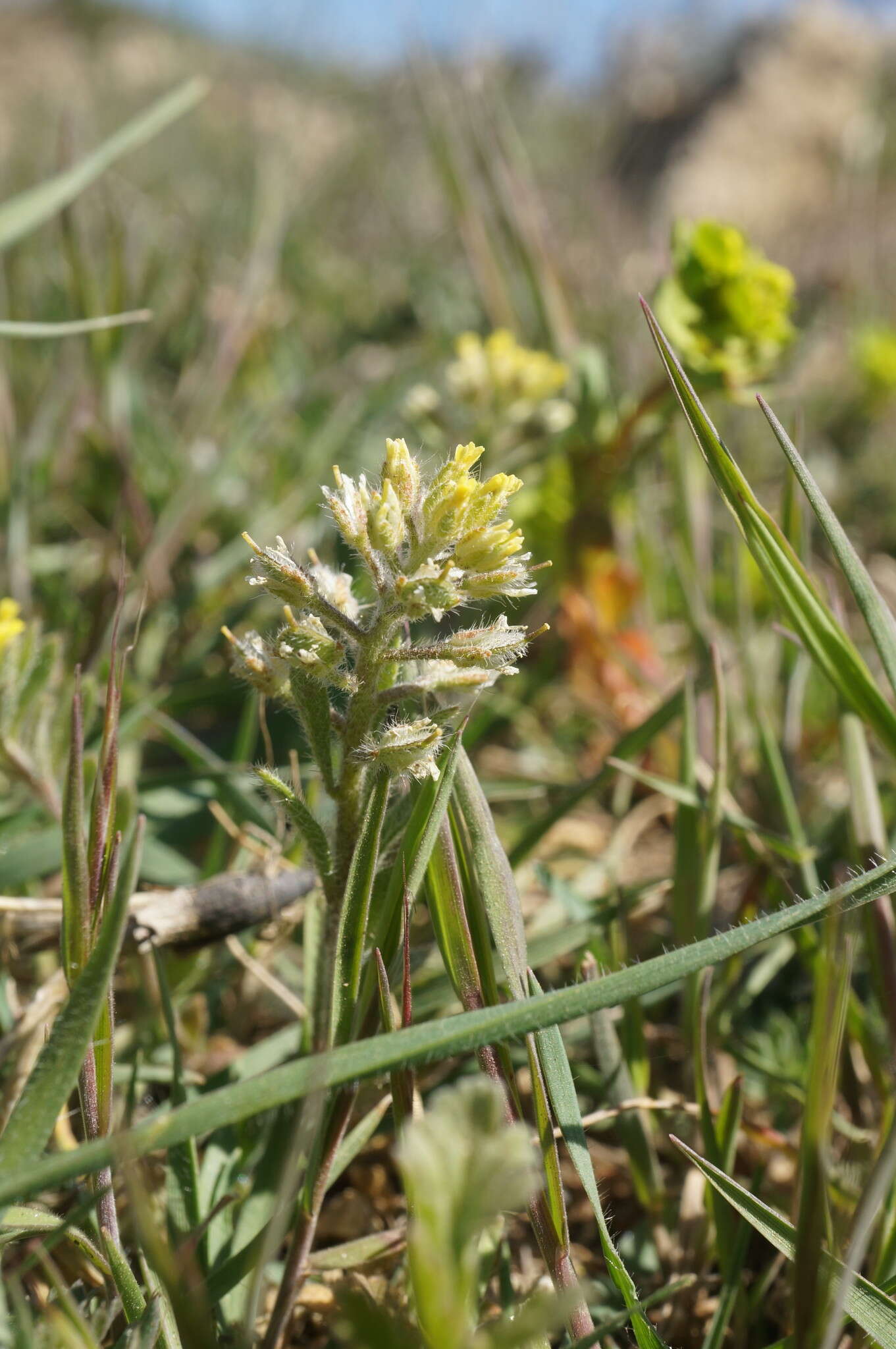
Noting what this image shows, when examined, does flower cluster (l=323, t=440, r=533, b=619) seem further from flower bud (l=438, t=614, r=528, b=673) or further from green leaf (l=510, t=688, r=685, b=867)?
green leaf (l=510, t=688, r=685, b=867)

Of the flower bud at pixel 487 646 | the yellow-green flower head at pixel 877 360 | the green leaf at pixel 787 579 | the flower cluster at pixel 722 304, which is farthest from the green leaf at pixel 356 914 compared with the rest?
the yellow-green flower head at pixel 877 360

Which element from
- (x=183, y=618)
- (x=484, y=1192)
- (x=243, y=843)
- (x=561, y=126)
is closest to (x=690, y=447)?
(x=183, y=618)

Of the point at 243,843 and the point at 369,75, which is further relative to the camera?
the point at 369,75

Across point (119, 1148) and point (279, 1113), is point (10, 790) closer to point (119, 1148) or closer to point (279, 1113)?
point (279, 1113)

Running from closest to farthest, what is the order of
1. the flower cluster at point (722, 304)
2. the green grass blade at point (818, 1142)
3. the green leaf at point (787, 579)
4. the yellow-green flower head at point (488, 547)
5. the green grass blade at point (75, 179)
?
the green grass blade at point (818, 1142), the yellow-green flower head at point (488, 547), the green leaf at point (787, 579), the green grass blade at point (75, 179), the flower cluster at point (722, 304)

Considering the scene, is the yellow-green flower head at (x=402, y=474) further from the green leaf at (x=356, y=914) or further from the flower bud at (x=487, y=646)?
the green leaf at (x=356, y=914)

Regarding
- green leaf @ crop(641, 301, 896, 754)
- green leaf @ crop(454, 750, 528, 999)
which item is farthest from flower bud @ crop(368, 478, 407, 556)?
green leaf @ crop(641, 301, 896, 754)

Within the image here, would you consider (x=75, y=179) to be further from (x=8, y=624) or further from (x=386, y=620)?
(x=386, y=620)

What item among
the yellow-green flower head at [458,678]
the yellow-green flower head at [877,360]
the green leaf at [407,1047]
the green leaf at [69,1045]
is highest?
the yellow-green flower head at [877,360]
